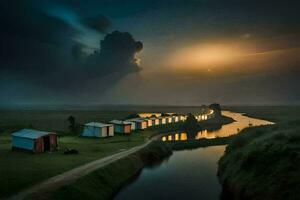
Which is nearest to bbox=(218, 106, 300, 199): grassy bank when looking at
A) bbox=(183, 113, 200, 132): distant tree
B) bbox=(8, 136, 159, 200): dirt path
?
bbox=(8, 136, 159, 200): dirt path

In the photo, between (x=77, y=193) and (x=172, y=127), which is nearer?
(x=77, y=193)

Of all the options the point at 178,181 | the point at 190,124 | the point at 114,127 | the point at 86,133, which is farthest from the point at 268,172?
the point at 190,124

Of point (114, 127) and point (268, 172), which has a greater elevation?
point (114, 127)

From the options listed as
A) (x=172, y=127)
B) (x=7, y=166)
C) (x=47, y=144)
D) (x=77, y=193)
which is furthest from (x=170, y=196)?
(x=172, y=127)

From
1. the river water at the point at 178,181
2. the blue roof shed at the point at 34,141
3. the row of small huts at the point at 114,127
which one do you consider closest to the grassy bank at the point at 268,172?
the river water at the point at 178,181

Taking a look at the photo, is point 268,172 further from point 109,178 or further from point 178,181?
point 109,178

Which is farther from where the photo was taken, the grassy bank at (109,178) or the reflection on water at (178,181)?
the reflection on water at (178,181)

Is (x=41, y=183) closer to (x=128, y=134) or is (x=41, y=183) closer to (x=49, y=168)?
(x=49, y=168)

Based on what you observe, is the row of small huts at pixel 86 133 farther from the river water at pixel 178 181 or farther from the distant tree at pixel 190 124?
the river water at pixel 178 181

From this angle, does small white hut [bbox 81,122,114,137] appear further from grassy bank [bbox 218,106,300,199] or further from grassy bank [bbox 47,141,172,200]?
grassy bank [bbox 218,106,300,199]
